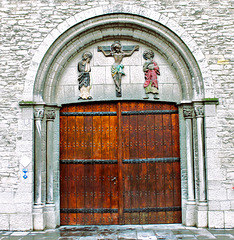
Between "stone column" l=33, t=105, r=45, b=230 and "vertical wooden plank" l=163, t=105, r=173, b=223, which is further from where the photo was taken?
"vertical wooden plank" l=163, t=105, r=173, b=223

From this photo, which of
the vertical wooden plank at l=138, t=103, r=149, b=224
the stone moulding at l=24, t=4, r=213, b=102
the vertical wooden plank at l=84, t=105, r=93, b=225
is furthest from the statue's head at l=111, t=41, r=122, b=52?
the vertical wooden plank at l=138, t=103, r=149, b=224

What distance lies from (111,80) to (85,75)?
55cm

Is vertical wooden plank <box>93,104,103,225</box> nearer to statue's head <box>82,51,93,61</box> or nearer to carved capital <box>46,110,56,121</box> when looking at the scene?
carved capital <box>46,110,56,121</box>

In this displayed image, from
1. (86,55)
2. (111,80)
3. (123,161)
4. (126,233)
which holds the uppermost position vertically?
(86,55)

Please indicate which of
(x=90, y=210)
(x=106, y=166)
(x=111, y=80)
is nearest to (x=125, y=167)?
(x=106, y=166)

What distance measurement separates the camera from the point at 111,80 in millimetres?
6012

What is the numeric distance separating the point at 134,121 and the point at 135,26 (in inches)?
77.2

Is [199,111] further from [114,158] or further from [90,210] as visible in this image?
[90,210]

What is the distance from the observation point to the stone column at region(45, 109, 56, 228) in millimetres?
5559

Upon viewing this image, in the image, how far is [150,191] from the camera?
19.1ft

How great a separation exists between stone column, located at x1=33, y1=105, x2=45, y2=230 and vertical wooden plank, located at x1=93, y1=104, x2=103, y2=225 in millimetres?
1072

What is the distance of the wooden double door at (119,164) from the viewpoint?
581cm

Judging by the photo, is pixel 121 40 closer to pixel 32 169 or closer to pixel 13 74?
pixel 13 74

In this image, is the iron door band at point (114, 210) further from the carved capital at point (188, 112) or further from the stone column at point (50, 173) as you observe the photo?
the carved capital at point (188, 112)
